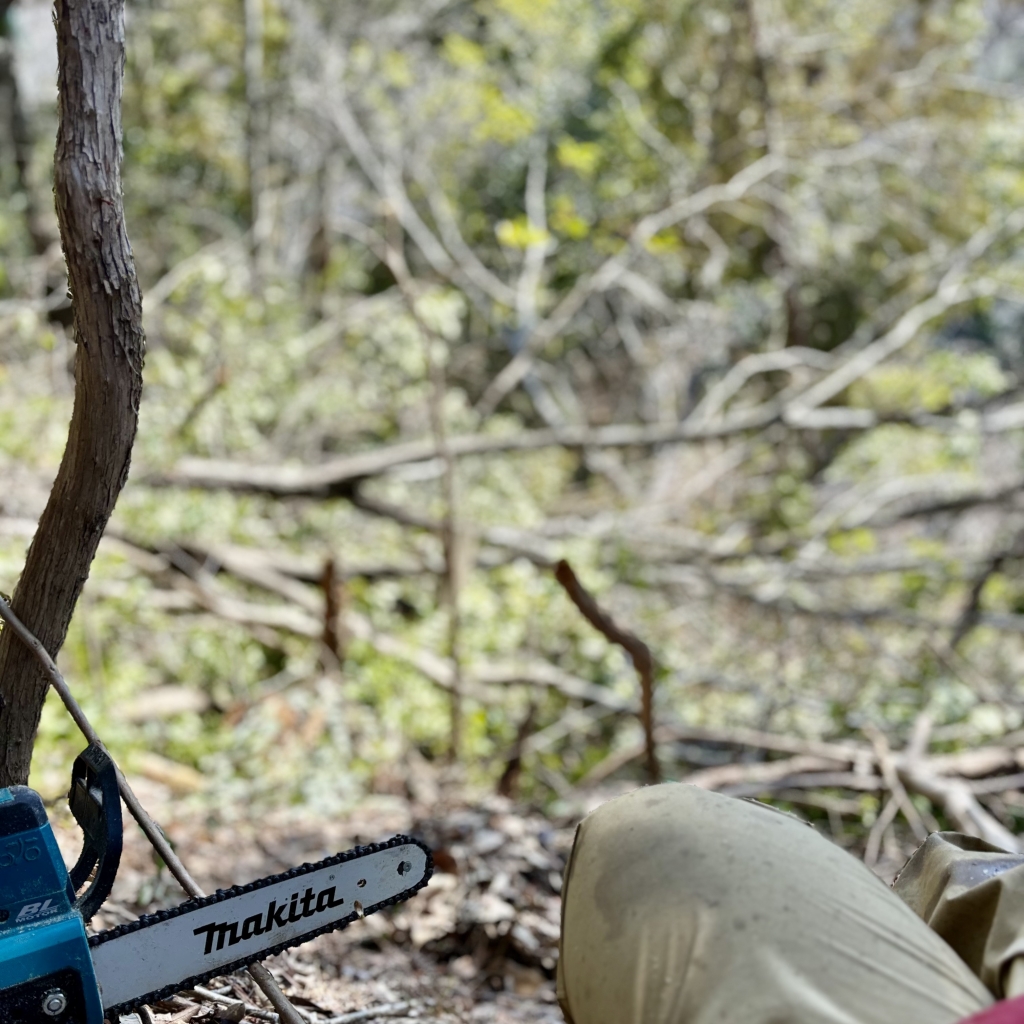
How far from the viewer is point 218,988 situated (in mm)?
1887

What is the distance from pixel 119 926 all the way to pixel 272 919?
226 mm

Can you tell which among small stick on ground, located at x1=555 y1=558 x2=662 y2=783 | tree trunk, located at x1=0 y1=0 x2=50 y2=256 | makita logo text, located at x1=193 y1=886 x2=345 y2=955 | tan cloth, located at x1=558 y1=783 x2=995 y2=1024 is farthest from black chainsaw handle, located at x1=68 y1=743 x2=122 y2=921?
tree trunk, located at x1=0 y1=0 x2=50 y2=256

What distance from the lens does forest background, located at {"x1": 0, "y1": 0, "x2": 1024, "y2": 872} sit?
16.0 ft

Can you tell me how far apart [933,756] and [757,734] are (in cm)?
73

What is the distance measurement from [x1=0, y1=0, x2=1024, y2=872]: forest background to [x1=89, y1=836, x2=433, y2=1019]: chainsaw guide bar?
1604 mm

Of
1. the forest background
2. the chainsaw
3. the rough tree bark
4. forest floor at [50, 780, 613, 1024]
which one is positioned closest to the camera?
the chainsaw

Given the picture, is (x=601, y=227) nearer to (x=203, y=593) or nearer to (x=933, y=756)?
(x=203, y=593)

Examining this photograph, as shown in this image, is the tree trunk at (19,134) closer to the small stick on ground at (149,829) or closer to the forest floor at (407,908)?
the forest floor at (407,908)

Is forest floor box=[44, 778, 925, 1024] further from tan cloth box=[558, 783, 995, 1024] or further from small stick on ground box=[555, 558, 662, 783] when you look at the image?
tan cloth box=[558, 783, 995, 1024]

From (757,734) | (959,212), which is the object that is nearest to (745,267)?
(959,212)

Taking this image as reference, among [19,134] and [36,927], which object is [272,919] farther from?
[19,134]

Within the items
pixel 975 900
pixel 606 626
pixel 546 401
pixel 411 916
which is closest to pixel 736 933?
pixel 975 900

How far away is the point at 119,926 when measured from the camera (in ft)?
4.61

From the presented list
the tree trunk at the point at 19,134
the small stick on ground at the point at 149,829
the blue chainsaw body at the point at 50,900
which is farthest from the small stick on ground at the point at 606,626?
the tree trunk at the point at 19,134
